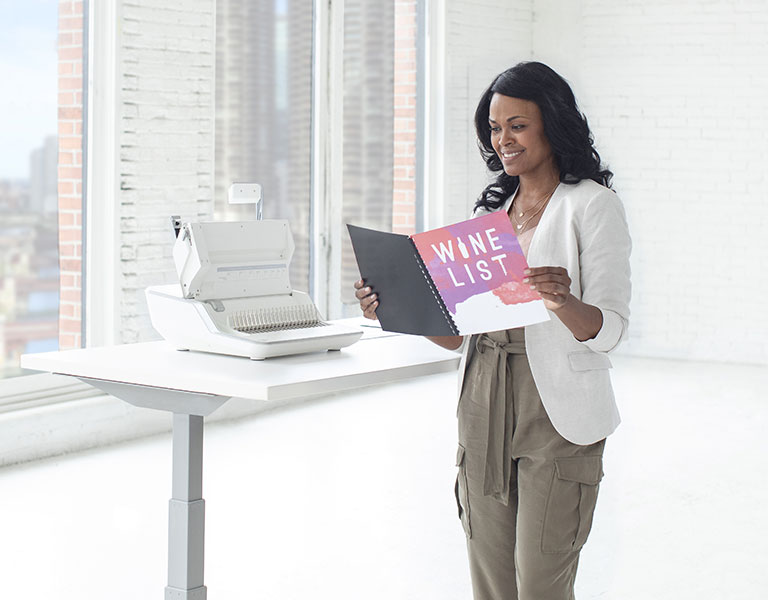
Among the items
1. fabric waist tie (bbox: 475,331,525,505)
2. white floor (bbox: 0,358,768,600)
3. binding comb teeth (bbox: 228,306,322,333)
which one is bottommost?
white floor (bbox: 0,358,768,600)

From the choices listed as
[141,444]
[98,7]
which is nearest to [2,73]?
[98,7]

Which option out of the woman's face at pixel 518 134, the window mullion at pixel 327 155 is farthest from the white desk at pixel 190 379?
the window mullion at pixel 327 155

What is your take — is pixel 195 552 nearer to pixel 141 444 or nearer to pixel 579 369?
pixel 579 369

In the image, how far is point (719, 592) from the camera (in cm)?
290

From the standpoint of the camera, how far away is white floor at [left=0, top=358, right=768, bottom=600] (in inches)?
117

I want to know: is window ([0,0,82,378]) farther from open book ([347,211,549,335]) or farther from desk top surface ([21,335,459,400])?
open book ([347,211,549,335])

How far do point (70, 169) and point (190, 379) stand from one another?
9.36ft

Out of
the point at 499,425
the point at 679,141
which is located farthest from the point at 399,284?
the point at 679,141


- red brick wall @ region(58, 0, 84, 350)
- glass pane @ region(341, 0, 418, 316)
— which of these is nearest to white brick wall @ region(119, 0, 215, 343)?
red brick wall @ region(58, 0, 84, 350)

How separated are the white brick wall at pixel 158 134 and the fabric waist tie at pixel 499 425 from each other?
3.10m

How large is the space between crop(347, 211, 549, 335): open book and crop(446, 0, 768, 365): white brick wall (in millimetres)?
5002

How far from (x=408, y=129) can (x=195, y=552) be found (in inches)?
193

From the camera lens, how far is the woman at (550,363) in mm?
1752

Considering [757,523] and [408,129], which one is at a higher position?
[408,129]
